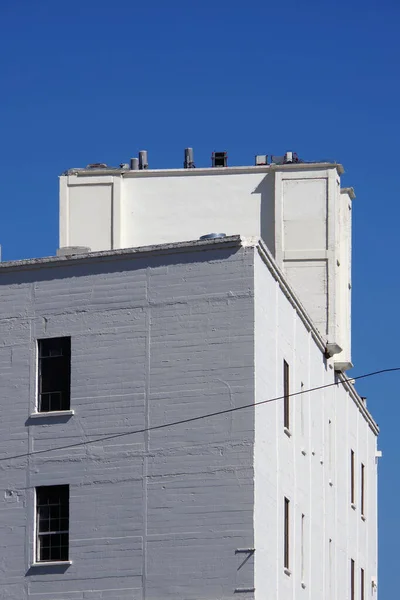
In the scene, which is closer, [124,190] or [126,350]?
[126,350]

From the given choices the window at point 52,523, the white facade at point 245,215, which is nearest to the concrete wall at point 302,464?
the white facade at point 245,215

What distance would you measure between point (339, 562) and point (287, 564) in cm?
899

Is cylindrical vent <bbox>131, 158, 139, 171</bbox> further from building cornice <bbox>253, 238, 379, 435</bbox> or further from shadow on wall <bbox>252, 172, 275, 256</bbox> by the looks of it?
building cornice <bbox>253, 238, 379, 435</bbox>

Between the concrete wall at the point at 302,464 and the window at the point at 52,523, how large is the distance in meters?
5.14

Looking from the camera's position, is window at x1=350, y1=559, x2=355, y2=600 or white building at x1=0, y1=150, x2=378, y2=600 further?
window at x1=350, y1=559, x2=355, y2=600

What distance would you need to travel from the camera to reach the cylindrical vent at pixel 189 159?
174 feet

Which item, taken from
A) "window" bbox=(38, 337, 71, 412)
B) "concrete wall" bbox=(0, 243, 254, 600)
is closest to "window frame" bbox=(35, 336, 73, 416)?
"window" bbox=(38, 337, 71, 412)

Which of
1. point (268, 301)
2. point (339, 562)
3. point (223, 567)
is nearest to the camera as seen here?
point (223, 567)

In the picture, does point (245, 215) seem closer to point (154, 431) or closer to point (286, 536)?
point (286, 536)

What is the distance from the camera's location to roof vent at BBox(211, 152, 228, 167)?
175ft

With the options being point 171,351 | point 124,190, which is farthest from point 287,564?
point 124,190

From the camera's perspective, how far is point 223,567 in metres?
37.9

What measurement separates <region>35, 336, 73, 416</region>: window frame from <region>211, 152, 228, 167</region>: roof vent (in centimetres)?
1397

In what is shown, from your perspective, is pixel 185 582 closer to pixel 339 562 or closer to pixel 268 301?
pixel 268 301
